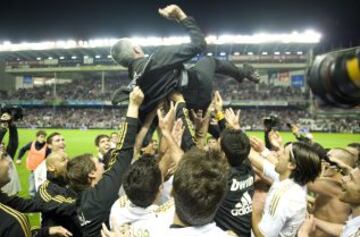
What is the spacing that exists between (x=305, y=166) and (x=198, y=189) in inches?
72.3

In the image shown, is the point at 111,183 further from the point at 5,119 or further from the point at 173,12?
the point at 5,119

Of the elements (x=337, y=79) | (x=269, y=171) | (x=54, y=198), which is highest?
(x=337, y=79)

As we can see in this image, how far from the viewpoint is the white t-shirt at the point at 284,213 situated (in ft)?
9.69

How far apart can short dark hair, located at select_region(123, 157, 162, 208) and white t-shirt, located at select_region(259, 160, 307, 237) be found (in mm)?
1071

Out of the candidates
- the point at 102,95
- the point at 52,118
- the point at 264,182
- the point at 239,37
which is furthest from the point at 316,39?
the point at 264,182

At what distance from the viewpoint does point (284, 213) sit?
2.95 metres

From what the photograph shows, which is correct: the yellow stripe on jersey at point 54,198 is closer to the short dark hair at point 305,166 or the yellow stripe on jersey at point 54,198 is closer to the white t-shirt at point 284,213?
the white t-shirt at point 284,213

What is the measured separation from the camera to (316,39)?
40.8 m

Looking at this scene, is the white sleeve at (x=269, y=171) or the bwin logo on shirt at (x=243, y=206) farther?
the white sleeve at (x=269, y=171)

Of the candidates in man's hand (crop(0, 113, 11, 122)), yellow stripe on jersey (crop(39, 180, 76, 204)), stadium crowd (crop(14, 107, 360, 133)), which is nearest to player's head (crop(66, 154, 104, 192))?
yellow stripe on jersey (crop(39, 180, 76, 204))

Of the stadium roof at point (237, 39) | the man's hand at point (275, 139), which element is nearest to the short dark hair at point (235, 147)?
the man's hand at point (275, 139)

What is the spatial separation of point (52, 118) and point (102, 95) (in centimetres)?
650

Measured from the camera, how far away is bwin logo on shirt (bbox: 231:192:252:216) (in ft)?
9.63

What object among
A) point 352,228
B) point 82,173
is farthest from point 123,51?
point 352,228
